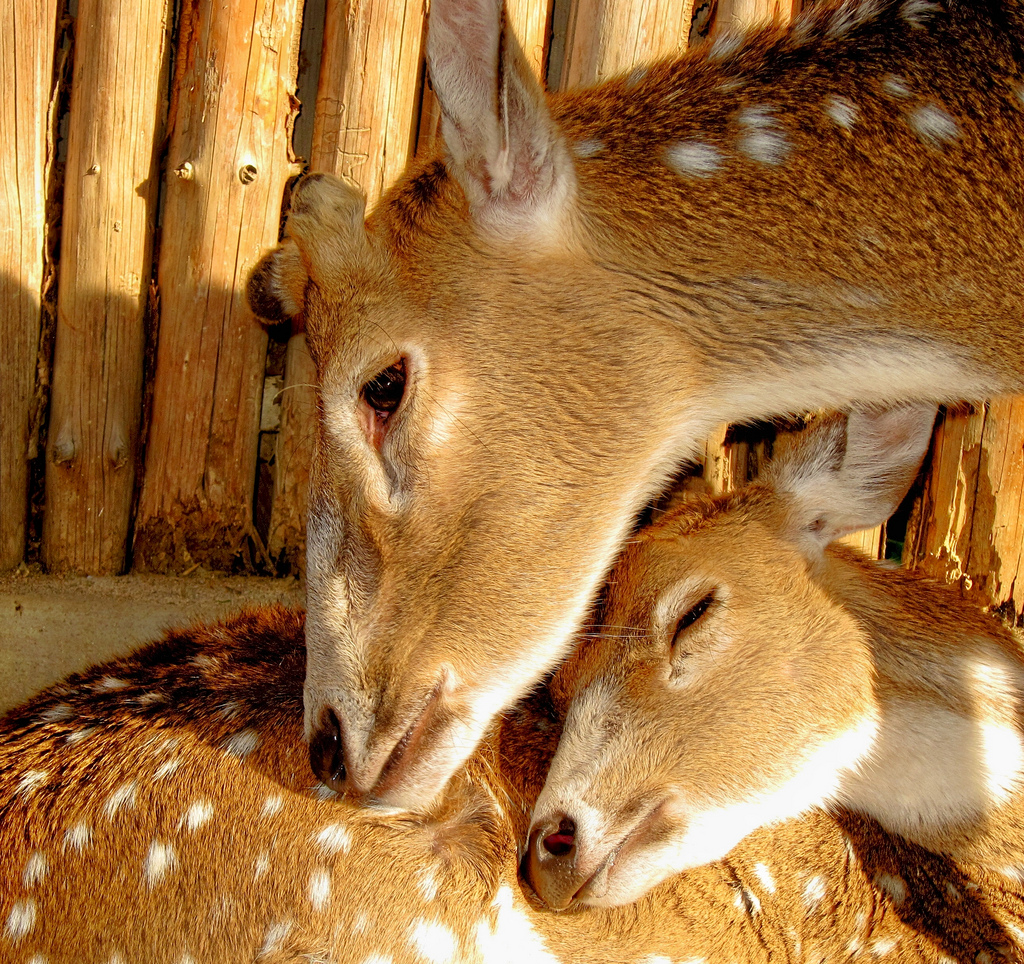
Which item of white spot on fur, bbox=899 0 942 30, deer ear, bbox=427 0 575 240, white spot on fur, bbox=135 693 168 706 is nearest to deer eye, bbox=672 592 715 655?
deer ear, bbox=427 0 575 240

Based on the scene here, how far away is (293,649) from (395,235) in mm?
1378

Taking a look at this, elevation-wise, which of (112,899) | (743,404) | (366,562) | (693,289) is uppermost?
(693,289)

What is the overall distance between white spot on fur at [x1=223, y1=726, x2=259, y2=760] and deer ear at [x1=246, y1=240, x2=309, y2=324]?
1.32 meters

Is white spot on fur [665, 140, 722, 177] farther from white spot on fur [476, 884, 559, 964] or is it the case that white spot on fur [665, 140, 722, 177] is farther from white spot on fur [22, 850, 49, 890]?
white spot on fur [22, 850, 49, 890]

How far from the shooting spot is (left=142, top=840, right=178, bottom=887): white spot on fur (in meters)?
2.82

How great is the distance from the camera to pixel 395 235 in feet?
9.58

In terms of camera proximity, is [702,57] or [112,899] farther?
[702,57]

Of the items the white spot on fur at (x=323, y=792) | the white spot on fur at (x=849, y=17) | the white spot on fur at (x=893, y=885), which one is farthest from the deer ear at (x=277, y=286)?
the white spot on fur at (x=893, y=885)

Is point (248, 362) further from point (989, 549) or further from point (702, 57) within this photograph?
point (989, 549)

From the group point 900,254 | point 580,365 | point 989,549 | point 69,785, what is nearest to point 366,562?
point 580,365

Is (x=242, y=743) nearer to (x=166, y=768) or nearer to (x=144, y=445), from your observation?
(x=166, y=768)

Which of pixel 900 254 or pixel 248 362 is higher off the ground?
pixel 900 254

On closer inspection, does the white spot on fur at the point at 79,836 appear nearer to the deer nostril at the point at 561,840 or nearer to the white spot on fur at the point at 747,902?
the deer nostril at the point at 561,840

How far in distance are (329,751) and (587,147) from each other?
173 cm
